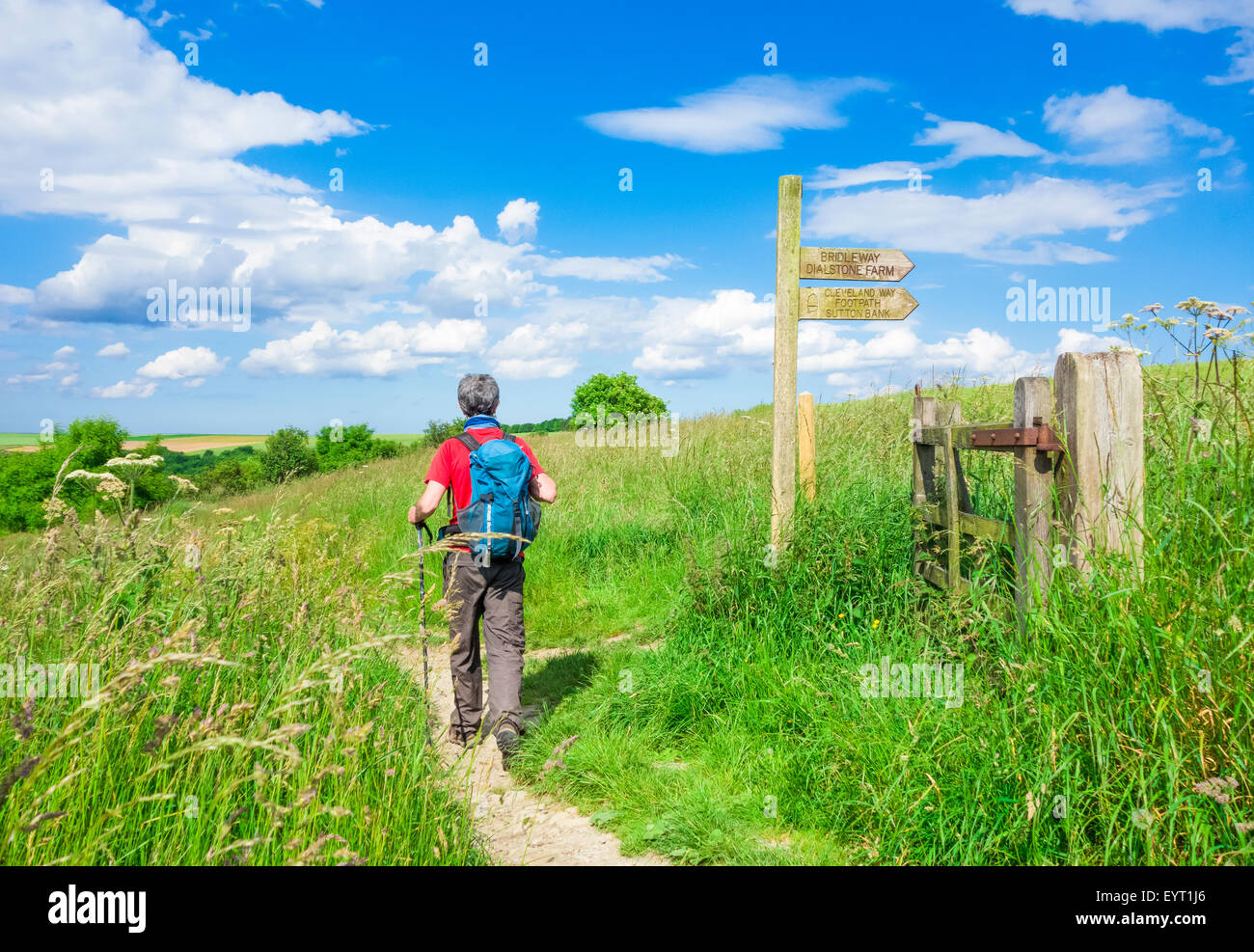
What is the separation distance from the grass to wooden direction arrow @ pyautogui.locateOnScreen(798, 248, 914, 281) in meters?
1.76

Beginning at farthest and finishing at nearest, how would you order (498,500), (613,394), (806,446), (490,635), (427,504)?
1. (613,394)
2. (806,446)
3. (490,635)
4. (427,504)
5. (498,500)

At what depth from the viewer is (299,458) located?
38.7 meters

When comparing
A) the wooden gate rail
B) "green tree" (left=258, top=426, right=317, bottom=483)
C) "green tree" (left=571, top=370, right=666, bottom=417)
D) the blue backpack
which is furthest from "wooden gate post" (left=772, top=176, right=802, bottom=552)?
"green tree" (left=571, top=370, right=666, bottom=417)

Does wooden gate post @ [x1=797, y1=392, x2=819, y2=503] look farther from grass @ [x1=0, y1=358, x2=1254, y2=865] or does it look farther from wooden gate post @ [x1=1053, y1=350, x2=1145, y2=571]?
wooden gate post @ [x1=1053, y1=350, x2=1145, y2=571]

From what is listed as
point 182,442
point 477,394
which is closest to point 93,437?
point 182,442

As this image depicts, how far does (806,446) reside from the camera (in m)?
6.56

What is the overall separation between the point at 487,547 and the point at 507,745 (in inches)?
50.2

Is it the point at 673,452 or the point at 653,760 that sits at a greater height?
the point at 673,452

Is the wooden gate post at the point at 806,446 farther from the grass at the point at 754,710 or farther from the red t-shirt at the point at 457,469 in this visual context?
the red t-shirt at the point at 457,469

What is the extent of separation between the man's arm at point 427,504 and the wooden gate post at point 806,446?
3186 mm

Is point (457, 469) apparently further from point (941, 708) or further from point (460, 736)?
point (941, 708)
